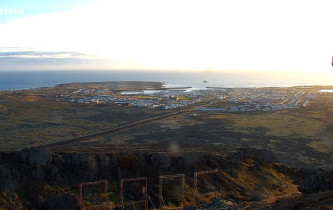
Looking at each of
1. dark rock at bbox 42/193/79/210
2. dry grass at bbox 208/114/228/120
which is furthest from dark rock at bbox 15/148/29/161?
dry grass at bbox 208/114/228/120

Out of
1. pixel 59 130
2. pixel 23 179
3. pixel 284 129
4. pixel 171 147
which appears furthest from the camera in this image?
pixel 284 129

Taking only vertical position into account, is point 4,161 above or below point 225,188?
above

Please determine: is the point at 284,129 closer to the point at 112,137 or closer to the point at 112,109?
the point at 112,137

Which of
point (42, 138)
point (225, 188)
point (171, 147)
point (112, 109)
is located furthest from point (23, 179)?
point (112, 109)

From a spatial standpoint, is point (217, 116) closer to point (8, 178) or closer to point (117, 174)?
point (117, 174)

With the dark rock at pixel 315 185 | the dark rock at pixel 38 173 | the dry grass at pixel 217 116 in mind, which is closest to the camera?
the dark rock at pixel 38 173

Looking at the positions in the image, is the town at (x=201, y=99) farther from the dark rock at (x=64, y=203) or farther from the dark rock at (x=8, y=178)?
the dark rock at (x=64, y=203)

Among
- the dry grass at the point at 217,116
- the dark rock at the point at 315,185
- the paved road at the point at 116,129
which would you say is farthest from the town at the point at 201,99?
the dark rock at the point at 315,185

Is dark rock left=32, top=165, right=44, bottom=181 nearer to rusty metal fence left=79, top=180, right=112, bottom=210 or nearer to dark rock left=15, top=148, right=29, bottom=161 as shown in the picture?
dark rock left=15, top=148, right=29, bottom=161
